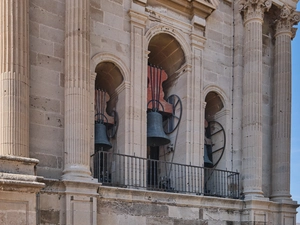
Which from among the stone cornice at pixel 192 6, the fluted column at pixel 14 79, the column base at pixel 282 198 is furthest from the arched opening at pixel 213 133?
the fluted column at pixel 14 79

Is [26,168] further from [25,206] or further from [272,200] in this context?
[272,200]

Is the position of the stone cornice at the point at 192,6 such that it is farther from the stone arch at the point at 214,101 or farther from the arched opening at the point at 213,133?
the arched opening at the point at 213,133

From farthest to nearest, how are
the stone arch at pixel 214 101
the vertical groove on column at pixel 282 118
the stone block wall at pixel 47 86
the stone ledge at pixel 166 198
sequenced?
the vertical groove on column at pixel 282 118 → the stone arch at pixel 214 101 → the stone ledge at pixel 166 198 → the stone block wall at pixel 47 86

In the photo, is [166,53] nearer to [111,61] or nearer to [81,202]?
[111,61]

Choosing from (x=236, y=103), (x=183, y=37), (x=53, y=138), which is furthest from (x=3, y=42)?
(x=236, y=103)

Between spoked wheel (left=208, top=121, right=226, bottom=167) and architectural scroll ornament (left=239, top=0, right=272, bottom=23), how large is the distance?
11.8 ft

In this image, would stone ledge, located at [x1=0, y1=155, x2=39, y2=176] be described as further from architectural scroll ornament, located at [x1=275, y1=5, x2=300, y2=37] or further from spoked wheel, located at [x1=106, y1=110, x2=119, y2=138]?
architectural scroll ornament, located at [x1=275, y1=5, x2=300, y2=37]

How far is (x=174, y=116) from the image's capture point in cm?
1479

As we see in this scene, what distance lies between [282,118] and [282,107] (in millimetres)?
381

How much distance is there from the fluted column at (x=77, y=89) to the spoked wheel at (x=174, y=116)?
368 centimetres

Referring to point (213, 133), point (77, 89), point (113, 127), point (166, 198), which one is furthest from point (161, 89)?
point (77, 89)

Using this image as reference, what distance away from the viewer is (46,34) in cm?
1180

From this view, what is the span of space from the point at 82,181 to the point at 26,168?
167 centimetres

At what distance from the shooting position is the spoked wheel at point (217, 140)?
50.8ft
